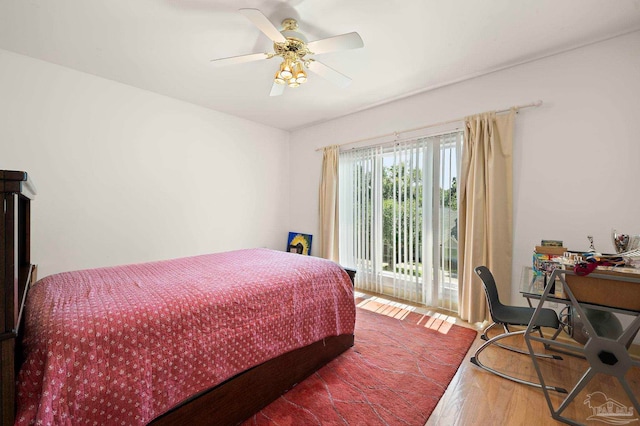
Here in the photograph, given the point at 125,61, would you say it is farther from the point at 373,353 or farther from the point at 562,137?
the point at 562,137

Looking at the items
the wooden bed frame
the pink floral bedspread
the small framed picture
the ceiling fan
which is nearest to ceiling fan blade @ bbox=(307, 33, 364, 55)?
the ceiling fan

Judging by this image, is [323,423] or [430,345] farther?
[430,345]

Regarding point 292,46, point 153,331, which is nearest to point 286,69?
point 292,46

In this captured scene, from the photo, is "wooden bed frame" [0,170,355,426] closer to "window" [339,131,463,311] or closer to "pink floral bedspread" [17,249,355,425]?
"pink floral bedspread" [17,249,355,425]

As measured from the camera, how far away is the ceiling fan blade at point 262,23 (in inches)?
61.9

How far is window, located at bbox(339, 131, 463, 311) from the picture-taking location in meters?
3.10

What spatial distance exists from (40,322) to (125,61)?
99.2 inches

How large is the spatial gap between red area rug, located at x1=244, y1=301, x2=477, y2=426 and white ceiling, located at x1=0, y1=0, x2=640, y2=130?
8.60ft

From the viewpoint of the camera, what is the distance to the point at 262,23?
5.55ft

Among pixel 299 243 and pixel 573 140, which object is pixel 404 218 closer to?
pixel 573 140

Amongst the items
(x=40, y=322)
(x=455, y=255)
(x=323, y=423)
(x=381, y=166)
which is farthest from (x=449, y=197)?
(x=40, y=322)

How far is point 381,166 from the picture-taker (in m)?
3.68
